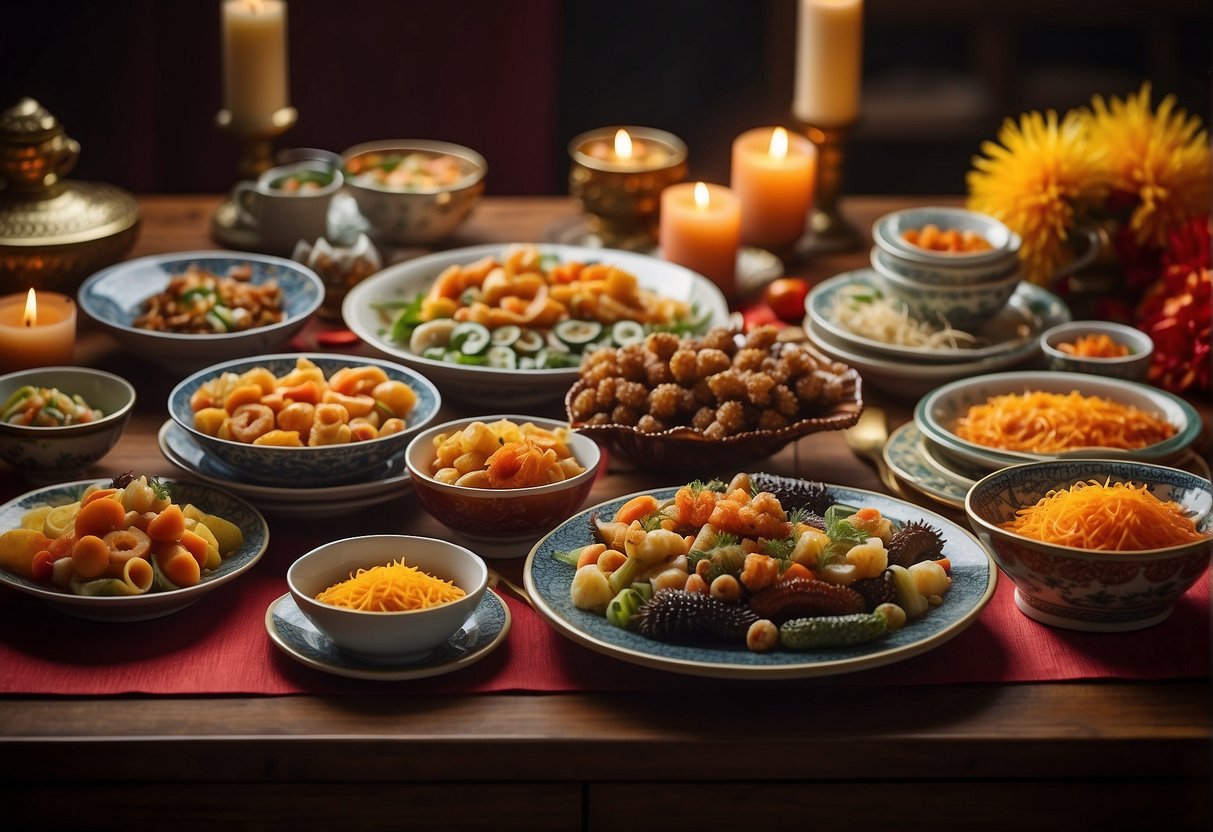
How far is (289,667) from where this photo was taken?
5.80 ft

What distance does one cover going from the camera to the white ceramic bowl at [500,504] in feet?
6.39

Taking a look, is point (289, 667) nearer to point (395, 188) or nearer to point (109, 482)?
point (109, 482)

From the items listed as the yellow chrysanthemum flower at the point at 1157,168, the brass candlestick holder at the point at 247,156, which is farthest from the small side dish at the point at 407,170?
the yellow chrysanthemum flower at the point at 1157,168

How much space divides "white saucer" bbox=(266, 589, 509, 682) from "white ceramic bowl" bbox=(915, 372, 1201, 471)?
741mm

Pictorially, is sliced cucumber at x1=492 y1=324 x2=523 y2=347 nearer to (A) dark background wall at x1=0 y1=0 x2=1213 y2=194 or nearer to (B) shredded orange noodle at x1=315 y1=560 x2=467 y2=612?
(B) shredded orange noodle at x1=315 y1=560 x2=467 y2=612

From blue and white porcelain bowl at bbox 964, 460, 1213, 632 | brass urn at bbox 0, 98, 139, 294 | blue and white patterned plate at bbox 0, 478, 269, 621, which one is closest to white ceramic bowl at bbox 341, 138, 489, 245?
brass urn at bbox 0, 98, 139, 294

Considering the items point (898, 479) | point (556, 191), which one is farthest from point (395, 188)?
point (556, 191)

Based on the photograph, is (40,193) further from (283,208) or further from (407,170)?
(407,170)

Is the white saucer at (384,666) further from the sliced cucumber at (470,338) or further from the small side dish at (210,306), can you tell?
the small side dish at (210,306)

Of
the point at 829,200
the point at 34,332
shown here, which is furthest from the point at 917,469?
the point at 34,332

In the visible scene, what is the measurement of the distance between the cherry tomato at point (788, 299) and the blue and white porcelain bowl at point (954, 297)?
0.24m

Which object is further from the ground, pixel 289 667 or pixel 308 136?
pixel 308 136

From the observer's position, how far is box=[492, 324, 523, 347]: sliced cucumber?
2506mm

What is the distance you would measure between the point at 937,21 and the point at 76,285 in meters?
3.07
